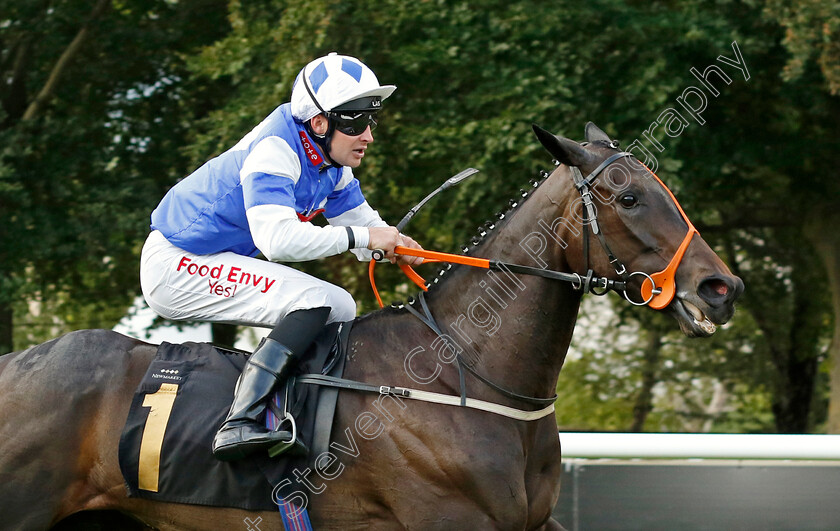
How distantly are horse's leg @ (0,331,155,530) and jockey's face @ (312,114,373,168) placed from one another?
1.17 meters

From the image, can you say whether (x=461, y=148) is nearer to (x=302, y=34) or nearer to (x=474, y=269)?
(x=302, y=34)

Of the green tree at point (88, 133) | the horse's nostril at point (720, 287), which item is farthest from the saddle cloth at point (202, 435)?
the green tree at point (88, 133)

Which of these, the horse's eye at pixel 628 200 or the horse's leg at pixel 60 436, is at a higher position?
the horse's eye at pixel 628 200

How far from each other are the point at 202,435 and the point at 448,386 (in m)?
0.94

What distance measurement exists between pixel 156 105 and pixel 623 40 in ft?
19.2

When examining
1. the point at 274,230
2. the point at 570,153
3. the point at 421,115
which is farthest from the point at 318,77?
the point at 421,115

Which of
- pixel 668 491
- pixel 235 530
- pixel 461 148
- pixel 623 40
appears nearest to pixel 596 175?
pixel 235 530

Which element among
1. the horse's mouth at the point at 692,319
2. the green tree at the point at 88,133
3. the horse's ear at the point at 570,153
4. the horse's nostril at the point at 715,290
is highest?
the horse's ear at the point at 570,153

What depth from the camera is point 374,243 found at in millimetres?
3592

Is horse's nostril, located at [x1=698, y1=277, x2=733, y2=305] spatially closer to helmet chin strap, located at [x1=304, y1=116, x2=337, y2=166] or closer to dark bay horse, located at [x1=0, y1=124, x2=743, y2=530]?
dark bay horse, located at [x1=0, y1=124, x2=743, y2=530]

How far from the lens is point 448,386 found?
3500 millimetres

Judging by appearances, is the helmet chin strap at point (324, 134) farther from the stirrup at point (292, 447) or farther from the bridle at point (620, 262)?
the stirrup at point (292, 447)

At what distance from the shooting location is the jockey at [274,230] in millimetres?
3457

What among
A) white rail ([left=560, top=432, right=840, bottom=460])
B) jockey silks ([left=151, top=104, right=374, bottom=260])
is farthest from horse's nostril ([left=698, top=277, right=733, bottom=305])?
white rail ([left=560, top=432, right=840, bottom=460])
